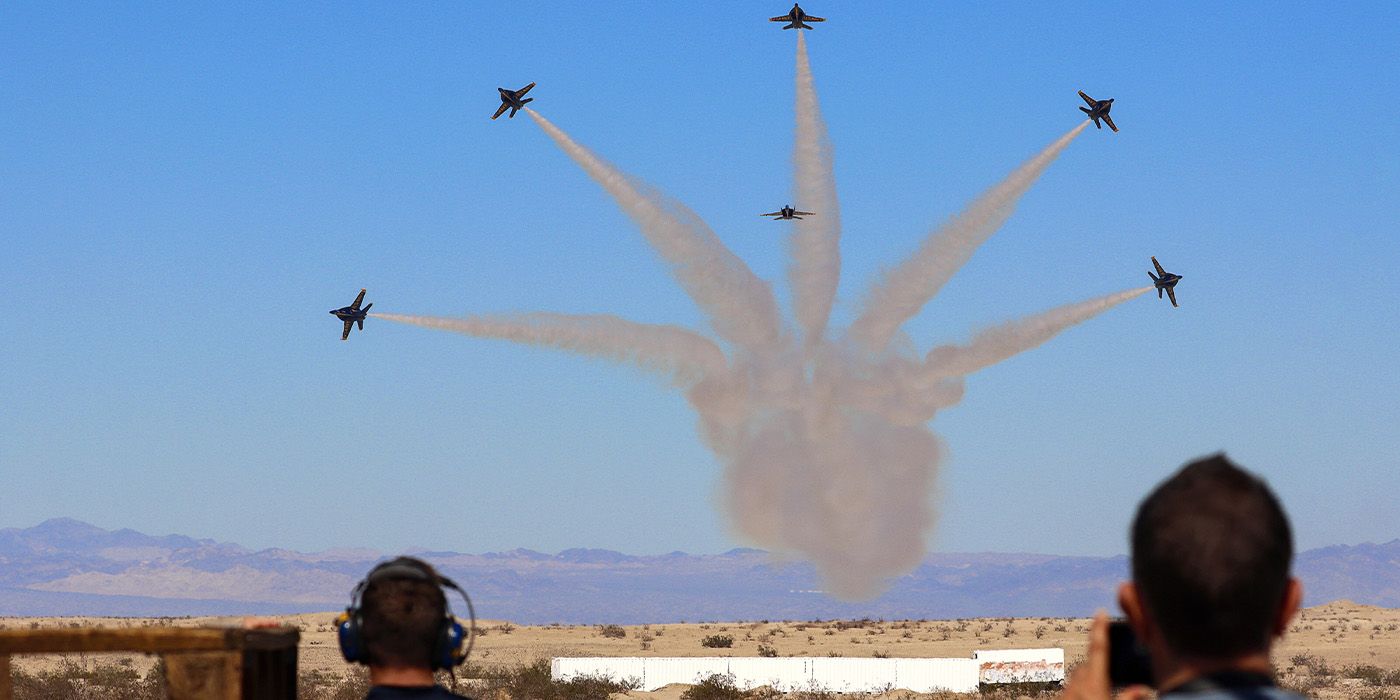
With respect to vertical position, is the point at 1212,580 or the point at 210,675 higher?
the point at 1212,580

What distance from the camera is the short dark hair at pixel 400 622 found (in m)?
5.31

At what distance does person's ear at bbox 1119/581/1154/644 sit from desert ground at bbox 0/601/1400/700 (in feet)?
148

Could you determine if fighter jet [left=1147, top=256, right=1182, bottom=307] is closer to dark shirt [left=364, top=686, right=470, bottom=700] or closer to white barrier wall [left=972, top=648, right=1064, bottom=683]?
white barrier wall [left=972, top=648, right=1064, bottom=683]

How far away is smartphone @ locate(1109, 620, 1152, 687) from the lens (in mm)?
3523

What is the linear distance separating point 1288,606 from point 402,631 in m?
3.01

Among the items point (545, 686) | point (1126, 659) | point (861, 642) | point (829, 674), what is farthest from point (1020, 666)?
point (1126, 659)

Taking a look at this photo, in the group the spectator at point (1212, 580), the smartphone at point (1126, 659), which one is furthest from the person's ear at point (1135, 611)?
the smartphone at point (1126, 659)

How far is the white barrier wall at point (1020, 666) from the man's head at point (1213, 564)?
155 ft

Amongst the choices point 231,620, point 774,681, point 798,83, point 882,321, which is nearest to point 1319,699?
point 774,681

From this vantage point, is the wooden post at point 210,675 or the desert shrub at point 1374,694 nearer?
the wooden post at point 210,675

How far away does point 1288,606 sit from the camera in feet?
11.1

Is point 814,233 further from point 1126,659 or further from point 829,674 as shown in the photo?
point 1126,659

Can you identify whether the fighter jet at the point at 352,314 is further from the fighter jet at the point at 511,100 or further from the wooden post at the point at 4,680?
the wooden post at the point at 4,680

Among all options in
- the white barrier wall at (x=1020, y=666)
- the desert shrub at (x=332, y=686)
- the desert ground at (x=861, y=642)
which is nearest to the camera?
the desert shrub at (x=332, y=686)
